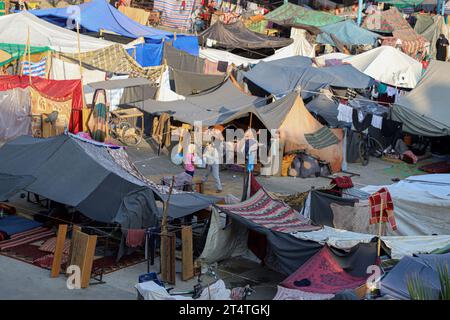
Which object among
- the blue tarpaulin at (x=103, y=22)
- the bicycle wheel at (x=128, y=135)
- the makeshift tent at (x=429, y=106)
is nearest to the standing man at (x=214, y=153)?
the bicycle wheel at (x=128, y=135)

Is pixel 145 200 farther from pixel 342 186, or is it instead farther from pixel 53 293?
pixel 342 186

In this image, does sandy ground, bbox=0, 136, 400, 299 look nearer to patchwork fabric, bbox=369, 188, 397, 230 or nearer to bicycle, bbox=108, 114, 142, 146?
patchwork fabric, bbox=369, 188, 397, 230

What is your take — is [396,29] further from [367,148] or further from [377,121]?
[367,148]

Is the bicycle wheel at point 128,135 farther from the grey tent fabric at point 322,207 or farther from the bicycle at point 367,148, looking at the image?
the grey tent fabric at point 322,207

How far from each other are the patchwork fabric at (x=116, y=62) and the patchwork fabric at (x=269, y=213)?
41.4 ft

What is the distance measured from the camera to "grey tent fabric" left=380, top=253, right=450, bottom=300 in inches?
440

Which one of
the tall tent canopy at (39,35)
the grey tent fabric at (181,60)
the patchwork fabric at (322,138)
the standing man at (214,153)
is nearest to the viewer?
the standing man at (214,153)

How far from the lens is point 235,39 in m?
39.2

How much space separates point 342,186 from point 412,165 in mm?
10318

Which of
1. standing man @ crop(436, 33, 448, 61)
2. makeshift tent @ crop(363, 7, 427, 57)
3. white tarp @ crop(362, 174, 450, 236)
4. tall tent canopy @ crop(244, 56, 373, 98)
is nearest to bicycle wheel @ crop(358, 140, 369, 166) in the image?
tall tent canopy @ crop(244, 56, 373, 98)

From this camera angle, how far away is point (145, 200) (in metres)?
14.8

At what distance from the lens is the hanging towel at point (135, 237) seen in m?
14.3

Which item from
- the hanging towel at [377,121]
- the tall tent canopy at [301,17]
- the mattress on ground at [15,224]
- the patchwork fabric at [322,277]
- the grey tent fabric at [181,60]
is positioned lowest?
the mattress on ground at [15,224]
